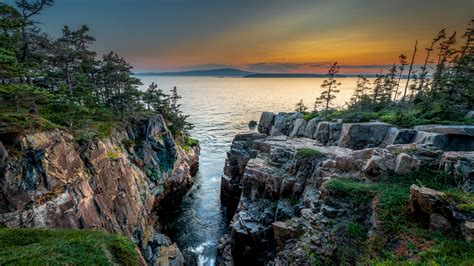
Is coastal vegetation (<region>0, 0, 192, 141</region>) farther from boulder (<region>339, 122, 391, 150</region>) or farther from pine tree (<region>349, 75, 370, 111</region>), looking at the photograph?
pine tree (<region>349, 75, 370, 111</region>)

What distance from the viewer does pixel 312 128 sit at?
1566 inches

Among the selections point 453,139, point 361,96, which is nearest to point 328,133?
point 453,139

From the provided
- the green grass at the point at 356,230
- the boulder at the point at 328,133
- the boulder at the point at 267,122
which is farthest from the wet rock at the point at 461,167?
the boulder at the point at 267,122

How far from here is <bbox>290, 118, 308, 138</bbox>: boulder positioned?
42.5m

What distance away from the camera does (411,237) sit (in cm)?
1186

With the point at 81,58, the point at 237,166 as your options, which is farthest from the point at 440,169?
the point at 81,58

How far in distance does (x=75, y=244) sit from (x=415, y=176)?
19.9 meters

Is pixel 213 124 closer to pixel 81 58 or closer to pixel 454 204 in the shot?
pixel 81 58

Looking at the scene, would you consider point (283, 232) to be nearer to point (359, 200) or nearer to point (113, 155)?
point (359, 200)

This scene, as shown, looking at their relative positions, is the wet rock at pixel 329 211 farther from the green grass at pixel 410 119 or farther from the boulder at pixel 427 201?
the green grass at pixel 410 119

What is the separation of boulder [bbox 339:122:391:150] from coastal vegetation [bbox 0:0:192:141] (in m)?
30.0

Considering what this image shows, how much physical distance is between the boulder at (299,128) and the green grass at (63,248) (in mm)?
37576

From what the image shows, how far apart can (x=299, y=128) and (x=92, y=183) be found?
3557cm

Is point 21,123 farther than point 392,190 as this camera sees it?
Yes
